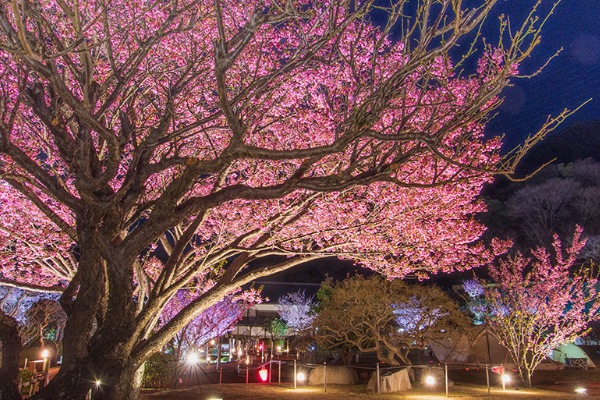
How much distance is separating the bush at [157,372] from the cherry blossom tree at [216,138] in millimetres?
4260

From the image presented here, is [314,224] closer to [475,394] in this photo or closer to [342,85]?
[342,85]

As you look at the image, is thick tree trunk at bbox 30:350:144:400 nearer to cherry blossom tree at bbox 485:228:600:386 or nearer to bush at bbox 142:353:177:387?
bush at bbox 142:353:177:387

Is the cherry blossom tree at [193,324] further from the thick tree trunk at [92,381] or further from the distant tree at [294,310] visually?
the distant tree at [294,310]

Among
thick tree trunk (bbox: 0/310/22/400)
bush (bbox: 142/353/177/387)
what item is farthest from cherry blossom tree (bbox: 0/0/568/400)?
bush (bbox: 142/353/177/387)

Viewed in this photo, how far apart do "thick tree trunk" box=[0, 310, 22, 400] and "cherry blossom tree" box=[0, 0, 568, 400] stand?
2.50 ft

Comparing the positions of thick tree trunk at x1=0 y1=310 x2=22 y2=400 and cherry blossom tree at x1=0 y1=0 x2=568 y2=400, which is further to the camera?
thick tree trunk at x1=0 y1=310 x2=22 y2=400

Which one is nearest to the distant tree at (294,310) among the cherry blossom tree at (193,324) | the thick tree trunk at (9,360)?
the cherry blossom tree at (193,324)

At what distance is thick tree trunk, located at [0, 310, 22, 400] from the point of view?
5.22 m

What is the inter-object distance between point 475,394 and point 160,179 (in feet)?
36.5

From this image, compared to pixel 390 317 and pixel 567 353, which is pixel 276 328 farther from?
pixel 567 353

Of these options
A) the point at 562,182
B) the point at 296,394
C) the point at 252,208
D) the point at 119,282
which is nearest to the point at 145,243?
the point at 119,282

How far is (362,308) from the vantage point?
1437 centimetres

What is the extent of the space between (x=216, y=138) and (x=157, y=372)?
8389mm

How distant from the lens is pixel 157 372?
12828mm
